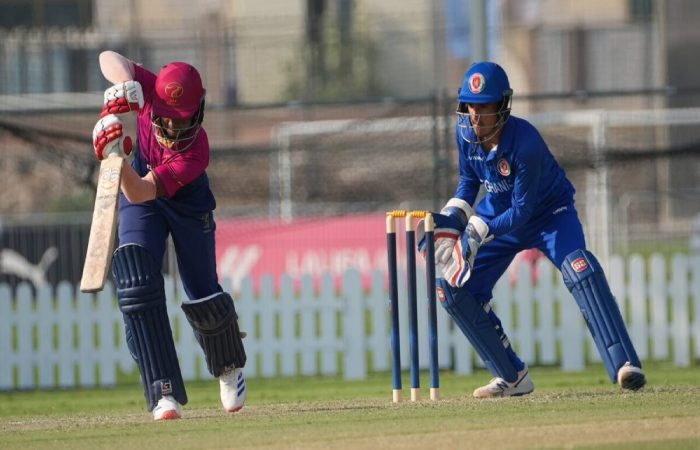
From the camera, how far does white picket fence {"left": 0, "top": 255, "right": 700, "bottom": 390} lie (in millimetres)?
14227

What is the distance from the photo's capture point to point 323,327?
14.3 metres

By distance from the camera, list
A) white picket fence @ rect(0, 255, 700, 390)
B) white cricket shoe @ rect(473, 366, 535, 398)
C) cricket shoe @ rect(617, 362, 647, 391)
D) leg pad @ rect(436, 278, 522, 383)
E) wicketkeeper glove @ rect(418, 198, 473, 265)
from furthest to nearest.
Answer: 1. white picket fence @ rect(0, 255, 700, 390)
2. white cricket shoe @ rect(473, 366, 535, 398)
3. leg pad @ rect(436, 278, 522, 383)
4. wicketkeeper glove @ rect(418, 198, 473, 265)
5. cricket shoe @ rect(617, 362, 647, 391)

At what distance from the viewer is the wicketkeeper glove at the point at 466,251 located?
338 inches

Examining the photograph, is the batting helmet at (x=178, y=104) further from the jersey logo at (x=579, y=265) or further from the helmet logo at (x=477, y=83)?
the jersey logo at (x=579, y=265)

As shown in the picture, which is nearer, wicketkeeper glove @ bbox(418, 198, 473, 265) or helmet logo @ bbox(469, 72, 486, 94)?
helmet logo @ bbox(469, 72, 486, 94)

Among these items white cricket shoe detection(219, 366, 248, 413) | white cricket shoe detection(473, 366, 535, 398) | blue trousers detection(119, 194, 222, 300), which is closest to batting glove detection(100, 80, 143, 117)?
blue trousers detection(119, 194, 222, 300)

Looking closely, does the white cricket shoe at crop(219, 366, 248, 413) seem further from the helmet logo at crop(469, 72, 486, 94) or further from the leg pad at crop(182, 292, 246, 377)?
the helmet logo at crop(469, 72, 486, 94)

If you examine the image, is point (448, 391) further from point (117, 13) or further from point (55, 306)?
point (117, 13)

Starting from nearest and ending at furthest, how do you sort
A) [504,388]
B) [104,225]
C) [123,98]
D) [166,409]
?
1. [104,225]
2. [123,98]
3. [166,409]
4. [504,388]

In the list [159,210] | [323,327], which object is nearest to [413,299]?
[159,210]

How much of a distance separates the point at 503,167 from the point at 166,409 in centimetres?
253

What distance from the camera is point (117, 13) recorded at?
29.0m

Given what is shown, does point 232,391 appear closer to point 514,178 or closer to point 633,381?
point 514,178

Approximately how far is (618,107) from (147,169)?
21.2 m
